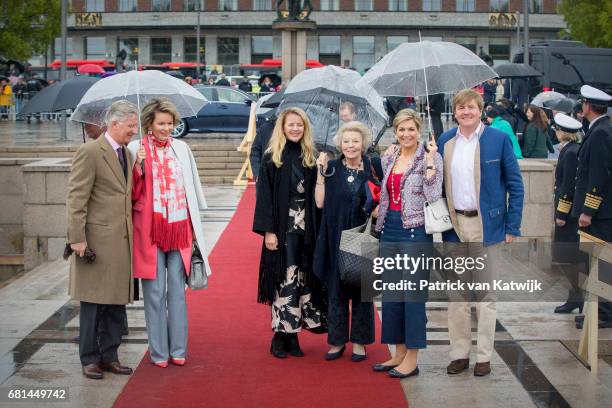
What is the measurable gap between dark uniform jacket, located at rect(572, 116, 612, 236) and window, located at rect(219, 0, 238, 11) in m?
69.5

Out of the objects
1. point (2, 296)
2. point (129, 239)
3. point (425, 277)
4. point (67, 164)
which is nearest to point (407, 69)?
point (425, 277)

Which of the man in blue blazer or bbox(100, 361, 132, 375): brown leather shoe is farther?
bbox(100, 361, 132, 375): brown leather shoe

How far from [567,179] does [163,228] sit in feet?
12.8

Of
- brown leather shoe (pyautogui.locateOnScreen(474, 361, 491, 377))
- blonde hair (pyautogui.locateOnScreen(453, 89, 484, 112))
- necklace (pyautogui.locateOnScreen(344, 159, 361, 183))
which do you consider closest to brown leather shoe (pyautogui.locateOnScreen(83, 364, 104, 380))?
necklace (pyautogui.locateOnScreen(344, 159, 361, 183))

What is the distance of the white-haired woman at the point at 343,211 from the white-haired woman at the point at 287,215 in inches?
6.2

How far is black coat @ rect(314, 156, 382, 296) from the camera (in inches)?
300

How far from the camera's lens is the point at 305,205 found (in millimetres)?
7871

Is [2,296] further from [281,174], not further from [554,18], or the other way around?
[554,18]

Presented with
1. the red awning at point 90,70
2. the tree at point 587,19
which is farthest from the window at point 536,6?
the red awning at point 90,70

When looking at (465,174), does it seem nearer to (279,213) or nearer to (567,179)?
(279,213)

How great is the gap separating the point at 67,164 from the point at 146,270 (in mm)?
6500

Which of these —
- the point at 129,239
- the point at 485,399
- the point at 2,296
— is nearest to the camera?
the point at 485,399

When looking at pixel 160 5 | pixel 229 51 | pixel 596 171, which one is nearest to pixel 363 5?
pixel 229 51

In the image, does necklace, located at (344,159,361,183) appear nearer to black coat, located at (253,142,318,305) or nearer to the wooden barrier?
black coat, located at (253,142,318,305)
